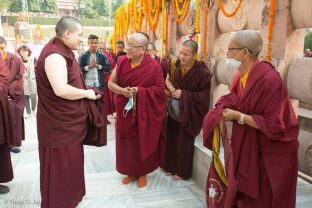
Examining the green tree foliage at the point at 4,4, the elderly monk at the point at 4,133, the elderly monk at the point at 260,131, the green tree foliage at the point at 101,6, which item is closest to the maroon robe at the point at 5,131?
the elderly monk at the point at 4,133

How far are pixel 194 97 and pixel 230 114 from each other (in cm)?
122

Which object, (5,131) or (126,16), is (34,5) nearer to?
(126,16)

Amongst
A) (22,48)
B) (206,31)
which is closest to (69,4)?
(22,48)

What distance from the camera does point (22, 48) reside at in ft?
20.5

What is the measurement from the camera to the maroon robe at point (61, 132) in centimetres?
240

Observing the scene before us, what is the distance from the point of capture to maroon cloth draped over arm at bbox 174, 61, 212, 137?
3217mm

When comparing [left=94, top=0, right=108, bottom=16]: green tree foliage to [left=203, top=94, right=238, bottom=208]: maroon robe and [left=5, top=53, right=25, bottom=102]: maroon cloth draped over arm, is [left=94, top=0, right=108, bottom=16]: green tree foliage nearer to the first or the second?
[left=5, top=53, right=25, bottom=102]: maroon cloth draped over arm

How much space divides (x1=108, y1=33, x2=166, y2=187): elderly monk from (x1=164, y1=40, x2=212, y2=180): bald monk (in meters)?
0.24

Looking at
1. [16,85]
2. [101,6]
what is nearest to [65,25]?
[16,85]

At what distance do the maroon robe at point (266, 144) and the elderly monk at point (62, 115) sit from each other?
1.32m

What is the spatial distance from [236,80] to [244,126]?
0.39 metres

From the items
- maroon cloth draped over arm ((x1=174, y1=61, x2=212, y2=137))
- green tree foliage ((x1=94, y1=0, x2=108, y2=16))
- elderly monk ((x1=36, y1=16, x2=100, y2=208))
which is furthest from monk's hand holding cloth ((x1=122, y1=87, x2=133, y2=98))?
green tree foliage ((x1=94, y1=0, x2=108, y2=16))

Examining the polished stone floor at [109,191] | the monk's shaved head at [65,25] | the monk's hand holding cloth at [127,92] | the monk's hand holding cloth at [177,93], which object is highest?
the monk's shaved head at [65,25]

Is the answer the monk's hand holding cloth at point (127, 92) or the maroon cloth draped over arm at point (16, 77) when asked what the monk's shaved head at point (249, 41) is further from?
the maroon cloth draped over arm at point (16, 77)
